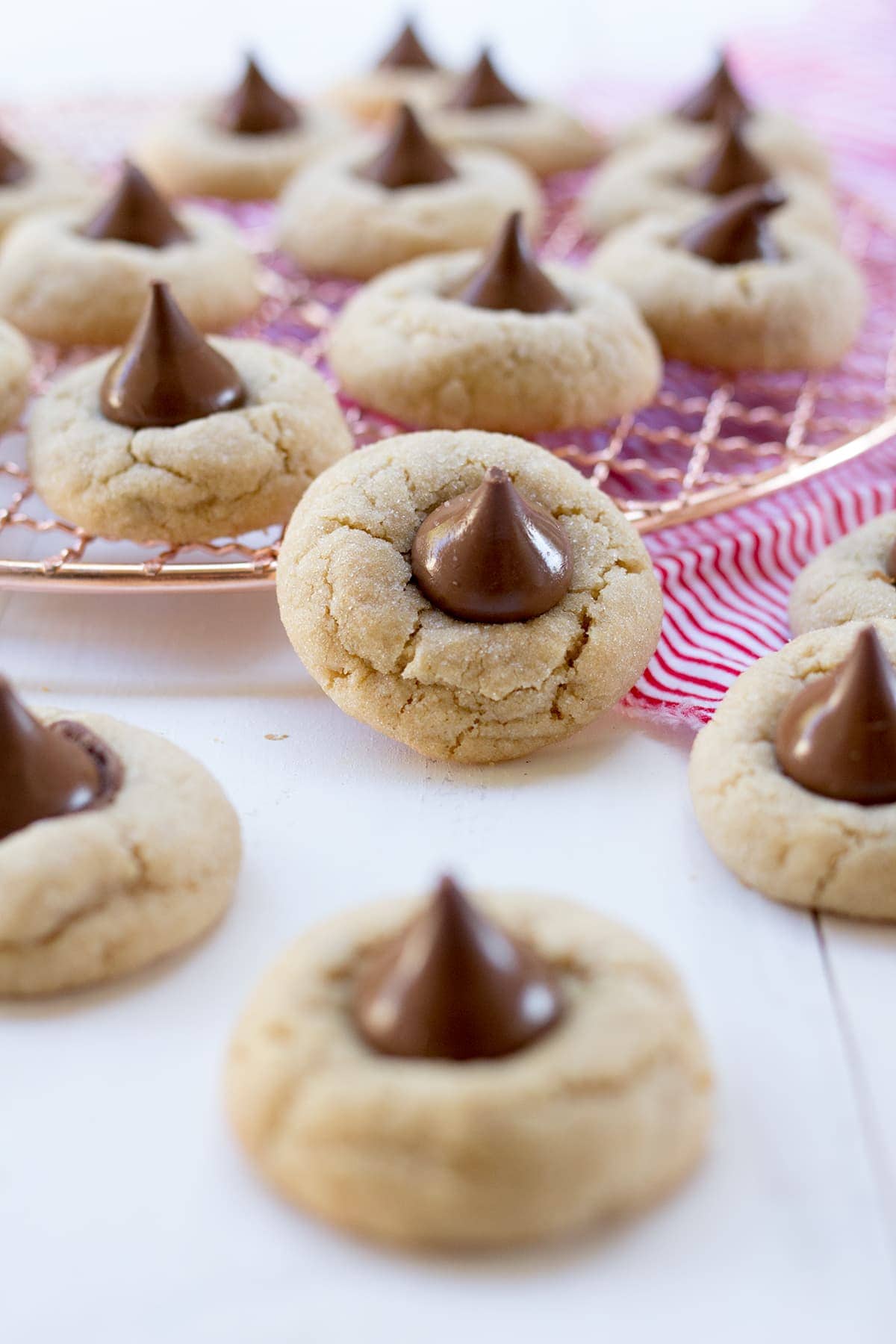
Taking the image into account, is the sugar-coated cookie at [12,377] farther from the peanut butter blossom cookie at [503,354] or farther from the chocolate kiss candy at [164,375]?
the peanut butter blossom cookie at [503,354]

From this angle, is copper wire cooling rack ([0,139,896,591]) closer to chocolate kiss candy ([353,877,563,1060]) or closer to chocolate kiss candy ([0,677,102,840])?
chocolate kiss candy ([0,677,102,840])

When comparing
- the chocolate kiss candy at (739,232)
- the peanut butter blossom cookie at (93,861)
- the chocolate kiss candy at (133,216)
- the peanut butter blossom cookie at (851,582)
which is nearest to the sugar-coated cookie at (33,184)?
the chocolate kiss candy at (133,216)

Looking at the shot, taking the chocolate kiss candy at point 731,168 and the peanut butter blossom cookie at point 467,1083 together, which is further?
the chocolate kiss candy at point 731,168

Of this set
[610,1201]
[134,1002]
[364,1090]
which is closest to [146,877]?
[134,1002]

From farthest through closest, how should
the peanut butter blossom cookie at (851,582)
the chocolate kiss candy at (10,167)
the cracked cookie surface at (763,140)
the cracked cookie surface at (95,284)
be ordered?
the cracked cookie surface at (763,140), the chocolate kiss candy at (10,167), the cracked cookie surface at (95,284), the peanut butter blossom cookie at (851,582)

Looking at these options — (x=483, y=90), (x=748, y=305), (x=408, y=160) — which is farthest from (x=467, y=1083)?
(x=483, y=90)

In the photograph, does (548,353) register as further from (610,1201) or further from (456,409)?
(610,1201)

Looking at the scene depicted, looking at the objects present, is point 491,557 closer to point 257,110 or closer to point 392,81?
point 257,110
